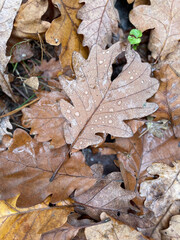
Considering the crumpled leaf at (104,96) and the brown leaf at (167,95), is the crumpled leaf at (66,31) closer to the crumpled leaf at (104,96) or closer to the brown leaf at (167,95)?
the crumpled leaf at (104,96)

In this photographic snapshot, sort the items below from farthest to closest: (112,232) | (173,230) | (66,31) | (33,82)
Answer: (33,82) < (66,31) < (173,230) < (112,232)

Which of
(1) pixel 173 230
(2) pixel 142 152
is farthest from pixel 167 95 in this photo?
(1) pixel 173 230

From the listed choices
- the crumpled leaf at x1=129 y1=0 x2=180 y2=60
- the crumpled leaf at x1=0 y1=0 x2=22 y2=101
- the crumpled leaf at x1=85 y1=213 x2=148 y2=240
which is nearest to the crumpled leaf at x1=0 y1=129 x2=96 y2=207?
the crumpled leaf at x1=85 y1=213 x2=148 y2=240

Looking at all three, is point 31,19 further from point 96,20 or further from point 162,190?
point 162,190

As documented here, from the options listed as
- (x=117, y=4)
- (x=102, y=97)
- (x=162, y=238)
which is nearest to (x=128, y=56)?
(x=102, y=97)

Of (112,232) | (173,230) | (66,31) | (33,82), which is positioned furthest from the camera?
(33,82)

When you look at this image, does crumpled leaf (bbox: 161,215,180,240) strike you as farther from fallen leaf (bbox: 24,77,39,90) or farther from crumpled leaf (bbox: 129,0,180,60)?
fallen leaf (bbox: 24,77,39,90)
